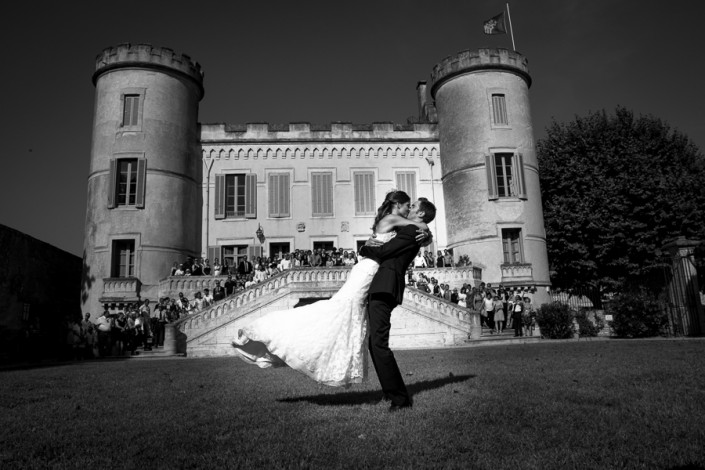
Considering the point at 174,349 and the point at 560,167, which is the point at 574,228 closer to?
the point at 560,167

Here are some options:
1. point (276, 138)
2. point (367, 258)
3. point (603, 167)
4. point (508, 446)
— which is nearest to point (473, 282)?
point (603, 167)

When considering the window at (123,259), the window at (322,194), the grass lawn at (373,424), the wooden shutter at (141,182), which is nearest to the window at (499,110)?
the window at (322,194)

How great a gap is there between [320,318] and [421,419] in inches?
65.3

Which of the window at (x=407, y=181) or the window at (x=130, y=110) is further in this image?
the window at (x=407, y=181)

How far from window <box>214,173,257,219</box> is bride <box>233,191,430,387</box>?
24109 mm

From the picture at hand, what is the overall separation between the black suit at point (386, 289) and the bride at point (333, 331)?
144mm

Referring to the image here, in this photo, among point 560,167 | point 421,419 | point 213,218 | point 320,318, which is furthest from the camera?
point 560,167

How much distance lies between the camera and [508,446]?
12.8ft

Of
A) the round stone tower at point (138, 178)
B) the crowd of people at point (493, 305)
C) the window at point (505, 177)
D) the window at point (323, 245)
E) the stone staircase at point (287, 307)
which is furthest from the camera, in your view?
the window at point (323, 245)

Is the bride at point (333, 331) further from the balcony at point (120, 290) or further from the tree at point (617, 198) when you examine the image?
the tree at point (617, 198)

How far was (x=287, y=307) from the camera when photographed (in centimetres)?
2159

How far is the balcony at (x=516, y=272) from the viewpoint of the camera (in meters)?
27.2

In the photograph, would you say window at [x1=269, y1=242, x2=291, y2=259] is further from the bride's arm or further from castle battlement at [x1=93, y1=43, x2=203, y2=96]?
the bride's arm

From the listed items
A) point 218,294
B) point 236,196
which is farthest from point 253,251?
point 218,294
